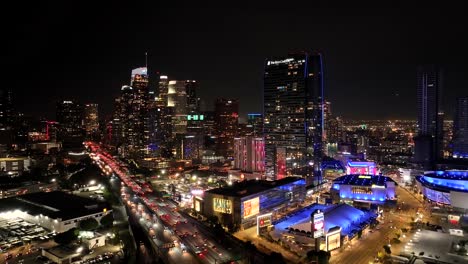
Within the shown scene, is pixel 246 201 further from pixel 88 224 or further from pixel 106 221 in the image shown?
pixel 88 224

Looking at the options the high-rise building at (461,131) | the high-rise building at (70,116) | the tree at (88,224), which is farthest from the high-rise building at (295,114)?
the high-rise building at (70,116)

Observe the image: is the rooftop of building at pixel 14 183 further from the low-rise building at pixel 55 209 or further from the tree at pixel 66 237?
the tree at pixel 66 237

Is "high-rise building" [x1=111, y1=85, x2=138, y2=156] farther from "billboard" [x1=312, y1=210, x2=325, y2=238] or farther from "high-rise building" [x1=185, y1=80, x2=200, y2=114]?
"billboard" [x1=312, y1=210, x2=325, y2=238]

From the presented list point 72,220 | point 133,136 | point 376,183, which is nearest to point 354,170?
point 376,183

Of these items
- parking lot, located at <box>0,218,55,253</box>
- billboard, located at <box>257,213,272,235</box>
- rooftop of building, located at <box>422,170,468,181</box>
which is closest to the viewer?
parking lot, located at <box>0,218,55,253</box>

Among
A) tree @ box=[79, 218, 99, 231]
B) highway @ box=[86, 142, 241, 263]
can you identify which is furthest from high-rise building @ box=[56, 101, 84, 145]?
tree @ box=[79, 218, 99, 231]

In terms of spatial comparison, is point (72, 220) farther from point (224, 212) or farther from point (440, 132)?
point (440, 132)
